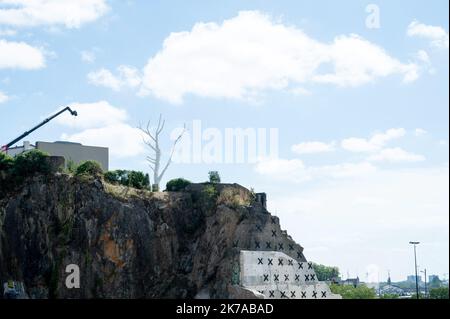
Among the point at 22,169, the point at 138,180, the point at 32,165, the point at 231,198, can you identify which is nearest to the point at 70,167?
the point at 32,165

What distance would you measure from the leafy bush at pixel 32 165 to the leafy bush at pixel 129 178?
361 inches

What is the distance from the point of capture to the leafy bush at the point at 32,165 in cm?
8944

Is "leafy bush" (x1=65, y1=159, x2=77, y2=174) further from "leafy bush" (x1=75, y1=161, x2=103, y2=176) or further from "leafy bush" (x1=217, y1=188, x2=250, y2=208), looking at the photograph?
"leafy bush" (x1=217, y1=188, x2=250, y2=208)

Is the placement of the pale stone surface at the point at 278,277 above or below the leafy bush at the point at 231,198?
below

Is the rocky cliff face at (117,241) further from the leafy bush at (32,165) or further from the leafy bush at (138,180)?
the leafy bush at (138,180)

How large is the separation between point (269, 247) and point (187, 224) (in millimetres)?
18033

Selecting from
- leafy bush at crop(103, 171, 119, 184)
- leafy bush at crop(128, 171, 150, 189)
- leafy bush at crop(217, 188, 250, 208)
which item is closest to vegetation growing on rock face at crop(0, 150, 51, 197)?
leafy bush at crop(103, 171, 119, 184)

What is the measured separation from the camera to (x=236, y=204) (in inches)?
3691

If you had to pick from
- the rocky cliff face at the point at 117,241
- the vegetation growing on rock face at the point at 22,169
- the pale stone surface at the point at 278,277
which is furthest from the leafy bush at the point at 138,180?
the pale stone surface at the point at 278,277

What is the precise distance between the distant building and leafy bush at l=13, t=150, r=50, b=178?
8705 millimetres

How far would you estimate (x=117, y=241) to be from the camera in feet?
288

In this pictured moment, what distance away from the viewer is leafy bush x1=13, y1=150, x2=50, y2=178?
8944 centimetres
